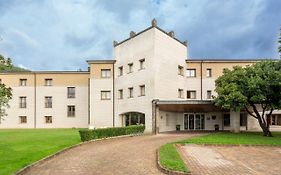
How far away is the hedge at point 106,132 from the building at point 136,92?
10.2ft

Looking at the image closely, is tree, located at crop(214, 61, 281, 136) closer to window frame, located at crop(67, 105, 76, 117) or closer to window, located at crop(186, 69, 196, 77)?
window, located at crop(186, 69, 196, 77)

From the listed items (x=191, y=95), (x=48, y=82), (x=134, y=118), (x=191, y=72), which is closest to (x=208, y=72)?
(x=191, y=72)

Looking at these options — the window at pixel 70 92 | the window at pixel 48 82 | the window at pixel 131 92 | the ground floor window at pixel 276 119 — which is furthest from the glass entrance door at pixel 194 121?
the window at pixel 48 82

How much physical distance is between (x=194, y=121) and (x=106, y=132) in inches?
641

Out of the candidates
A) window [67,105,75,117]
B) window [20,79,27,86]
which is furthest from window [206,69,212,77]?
window [20,79,27,86]

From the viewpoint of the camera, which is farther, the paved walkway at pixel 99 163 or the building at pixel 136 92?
the building at pixel 136 92

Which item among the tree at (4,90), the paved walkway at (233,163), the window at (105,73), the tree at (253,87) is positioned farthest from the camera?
the window at (105,73)

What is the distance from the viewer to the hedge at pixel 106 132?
752 inches

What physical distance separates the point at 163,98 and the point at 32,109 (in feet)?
67.2

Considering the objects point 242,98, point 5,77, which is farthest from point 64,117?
point 242,98

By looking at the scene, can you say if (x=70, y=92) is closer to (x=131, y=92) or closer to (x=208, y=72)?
(x=131, y=92)

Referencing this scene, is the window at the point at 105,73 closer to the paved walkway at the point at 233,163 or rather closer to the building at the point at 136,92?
the building at the point at 136,92

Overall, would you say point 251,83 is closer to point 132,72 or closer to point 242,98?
point 242,98

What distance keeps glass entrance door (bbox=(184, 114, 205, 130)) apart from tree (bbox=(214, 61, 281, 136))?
33.3ft
